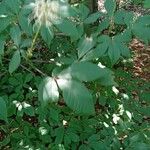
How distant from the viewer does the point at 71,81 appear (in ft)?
4.42

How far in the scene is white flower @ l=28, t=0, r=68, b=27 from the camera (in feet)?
4.52

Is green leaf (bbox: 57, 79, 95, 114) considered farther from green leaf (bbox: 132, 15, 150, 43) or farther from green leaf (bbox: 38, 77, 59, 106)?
green leaf (bbox: 132, 15, 150, 43)

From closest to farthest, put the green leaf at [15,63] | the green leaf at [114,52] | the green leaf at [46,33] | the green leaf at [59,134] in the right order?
the green leaf at [46,33] → the green leaf at [15,63] → the green leaf at [114,52] → the green leaf at [59,134]

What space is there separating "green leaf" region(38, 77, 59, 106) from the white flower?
232mm

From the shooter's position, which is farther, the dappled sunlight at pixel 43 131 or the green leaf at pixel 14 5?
the dappled sunlight at pixel 43 131

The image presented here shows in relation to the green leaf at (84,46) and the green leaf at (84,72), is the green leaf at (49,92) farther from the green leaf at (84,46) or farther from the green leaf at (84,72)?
the green leaf at (84,46)

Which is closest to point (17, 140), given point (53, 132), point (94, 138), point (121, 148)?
point (53, 132)

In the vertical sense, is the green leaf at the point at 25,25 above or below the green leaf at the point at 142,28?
above

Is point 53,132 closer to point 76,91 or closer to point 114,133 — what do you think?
point 114,133

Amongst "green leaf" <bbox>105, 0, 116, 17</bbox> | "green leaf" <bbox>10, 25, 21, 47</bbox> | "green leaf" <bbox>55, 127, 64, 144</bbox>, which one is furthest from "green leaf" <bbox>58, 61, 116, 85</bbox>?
"green leaf" <bbox>55, 127, 64, 144</bbox>

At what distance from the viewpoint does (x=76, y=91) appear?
131 centimetres

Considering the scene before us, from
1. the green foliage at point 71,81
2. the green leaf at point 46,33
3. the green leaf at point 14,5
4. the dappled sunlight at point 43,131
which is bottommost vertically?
the dappled sunlight at point 43,131

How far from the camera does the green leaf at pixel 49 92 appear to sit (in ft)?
4.60

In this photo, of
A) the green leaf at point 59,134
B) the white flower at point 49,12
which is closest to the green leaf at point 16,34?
the white flower at point 49,12
